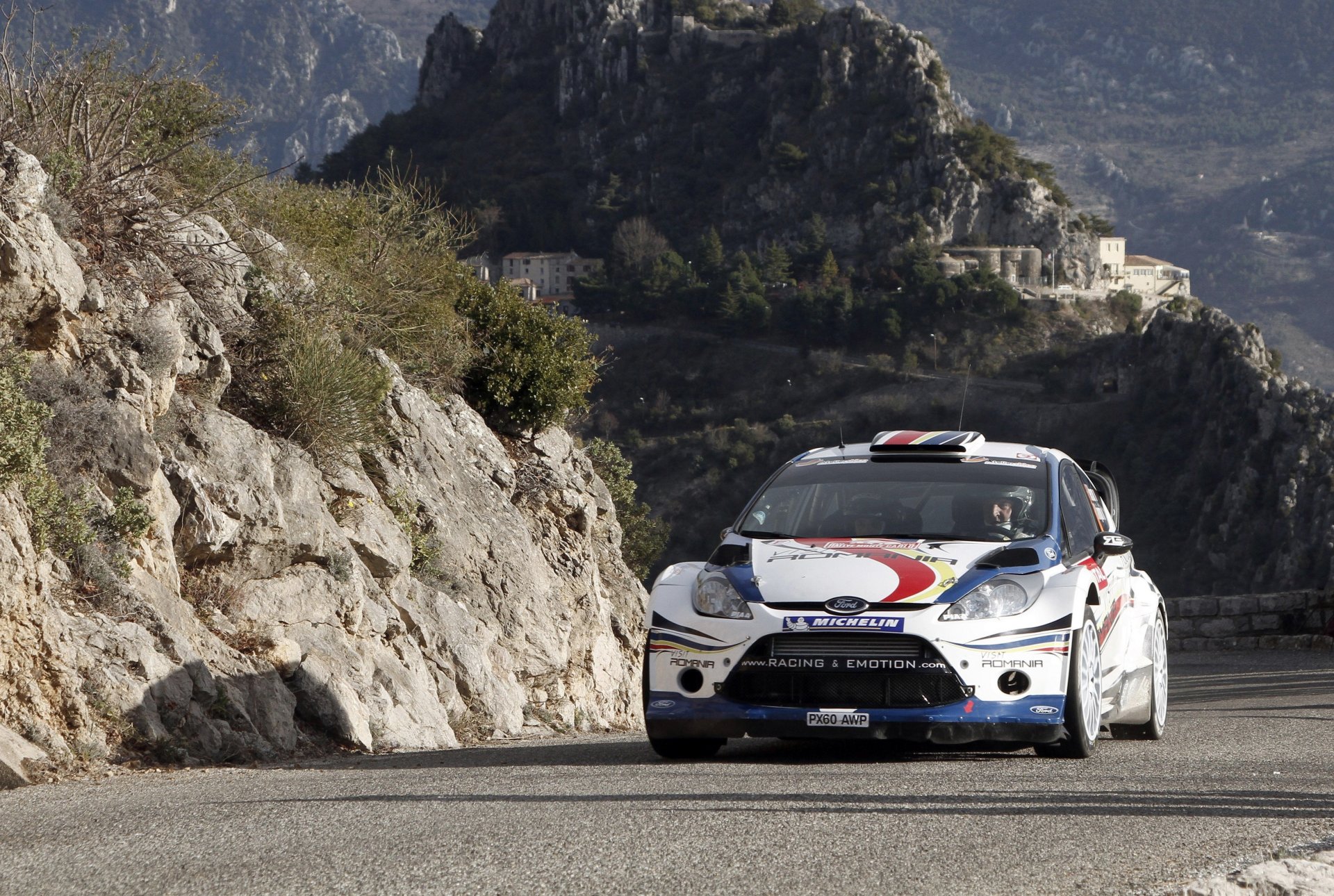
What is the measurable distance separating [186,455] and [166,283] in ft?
5.58

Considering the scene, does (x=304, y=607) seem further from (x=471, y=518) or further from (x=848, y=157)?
(x=848, y=157)

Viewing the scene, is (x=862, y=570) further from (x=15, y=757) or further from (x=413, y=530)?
(x=413, y=530)

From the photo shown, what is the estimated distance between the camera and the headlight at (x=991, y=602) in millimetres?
7016

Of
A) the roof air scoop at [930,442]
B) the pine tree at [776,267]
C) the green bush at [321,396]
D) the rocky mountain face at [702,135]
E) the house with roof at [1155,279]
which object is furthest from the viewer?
the house with roof at [1155,279]

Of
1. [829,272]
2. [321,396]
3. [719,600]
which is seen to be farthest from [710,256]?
[719,600]

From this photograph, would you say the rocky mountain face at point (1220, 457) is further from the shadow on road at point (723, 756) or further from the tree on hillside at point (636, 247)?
Answer: the shadow on road at point (723, 756)

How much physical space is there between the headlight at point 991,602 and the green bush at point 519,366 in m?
9.78

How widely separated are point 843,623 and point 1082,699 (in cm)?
126

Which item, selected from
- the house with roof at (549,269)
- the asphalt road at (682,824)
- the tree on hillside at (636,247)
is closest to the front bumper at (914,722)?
the asphalt road at (682,824)

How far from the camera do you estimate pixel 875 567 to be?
7223 mm

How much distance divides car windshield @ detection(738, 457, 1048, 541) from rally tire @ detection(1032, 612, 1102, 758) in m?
0.64

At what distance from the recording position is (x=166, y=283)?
11.2 m

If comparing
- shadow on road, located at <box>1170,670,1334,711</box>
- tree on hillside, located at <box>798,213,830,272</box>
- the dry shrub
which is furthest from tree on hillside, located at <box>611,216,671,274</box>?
the dry shrub

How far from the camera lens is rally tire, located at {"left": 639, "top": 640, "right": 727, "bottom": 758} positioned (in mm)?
7504
